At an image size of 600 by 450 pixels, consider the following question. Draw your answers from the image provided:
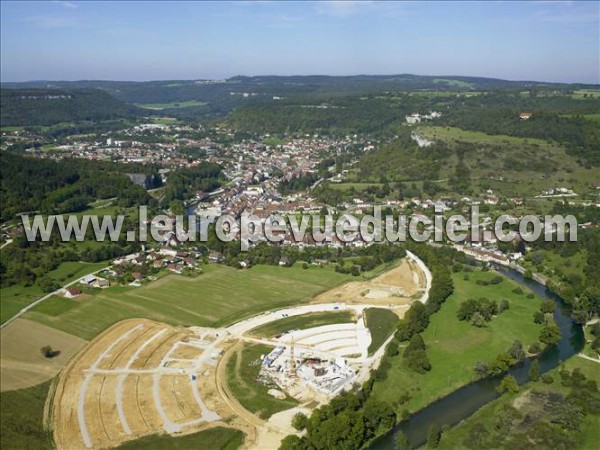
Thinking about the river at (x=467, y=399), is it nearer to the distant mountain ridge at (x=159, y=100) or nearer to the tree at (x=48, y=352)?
the tree at (x=48, y=352)


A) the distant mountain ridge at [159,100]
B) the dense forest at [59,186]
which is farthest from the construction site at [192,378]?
the distant mountain ridge at [159,100]

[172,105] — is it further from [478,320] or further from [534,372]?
[534,372]

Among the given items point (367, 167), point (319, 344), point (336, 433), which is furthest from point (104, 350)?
point (367, 167)

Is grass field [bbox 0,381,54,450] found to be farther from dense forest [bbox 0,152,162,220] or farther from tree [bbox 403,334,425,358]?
dense forest [bbox 0,152,162,220]

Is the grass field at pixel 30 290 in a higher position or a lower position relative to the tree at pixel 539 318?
higher

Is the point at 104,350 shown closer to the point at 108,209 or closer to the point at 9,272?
the point at 9,272

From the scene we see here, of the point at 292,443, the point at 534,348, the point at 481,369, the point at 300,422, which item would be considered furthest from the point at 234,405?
the point at 534,348
